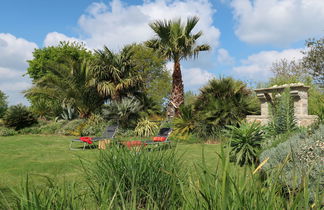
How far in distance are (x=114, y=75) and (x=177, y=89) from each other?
4453mm

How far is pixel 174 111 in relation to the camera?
48.6ft

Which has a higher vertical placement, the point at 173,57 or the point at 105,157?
the point at 173,57

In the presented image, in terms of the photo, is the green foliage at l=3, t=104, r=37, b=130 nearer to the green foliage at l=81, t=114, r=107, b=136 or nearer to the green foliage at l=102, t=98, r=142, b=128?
the green foliage at l=81, t=114, r=107, b=136

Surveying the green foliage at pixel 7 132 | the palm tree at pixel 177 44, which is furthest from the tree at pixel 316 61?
the green foliage at pixel 7 132

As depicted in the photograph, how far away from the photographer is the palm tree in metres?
14.6

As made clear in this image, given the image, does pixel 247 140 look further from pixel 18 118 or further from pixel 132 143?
pixel 18 118

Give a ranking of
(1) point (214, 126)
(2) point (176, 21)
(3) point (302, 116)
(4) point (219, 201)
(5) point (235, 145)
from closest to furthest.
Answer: (4) point (219, 201) → (5) point (235, 145) → (3) point (302, 116) → (1) point (214, 126) → (2) point (176, 21)

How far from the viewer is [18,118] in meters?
16.6

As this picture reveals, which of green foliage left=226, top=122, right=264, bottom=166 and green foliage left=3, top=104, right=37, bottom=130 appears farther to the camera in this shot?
green foliage left=3, top=104, right=37, bottom=130

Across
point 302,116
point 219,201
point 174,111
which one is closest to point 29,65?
point 174,111

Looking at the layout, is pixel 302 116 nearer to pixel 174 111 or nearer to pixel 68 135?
pixel 174 111

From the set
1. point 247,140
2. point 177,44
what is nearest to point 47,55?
point 177,44

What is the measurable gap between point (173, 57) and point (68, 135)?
7.36 meters

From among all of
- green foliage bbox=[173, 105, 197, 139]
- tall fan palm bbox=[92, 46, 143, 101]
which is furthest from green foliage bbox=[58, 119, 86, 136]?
green foliage bbox=[173, 105, 197, 139]
